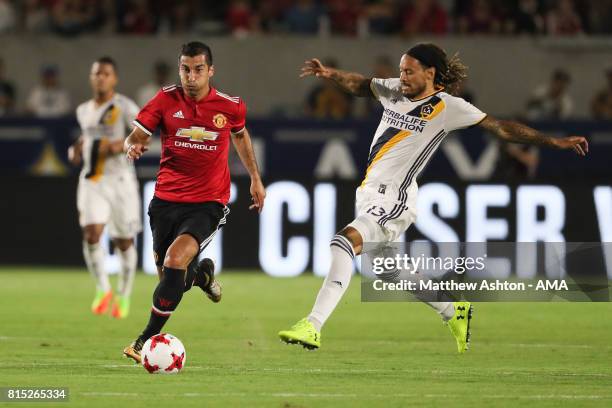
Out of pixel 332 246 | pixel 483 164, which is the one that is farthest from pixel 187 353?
pixel 483 164

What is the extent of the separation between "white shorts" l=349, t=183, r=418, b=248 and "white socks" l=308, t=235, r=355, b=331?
0.21 m

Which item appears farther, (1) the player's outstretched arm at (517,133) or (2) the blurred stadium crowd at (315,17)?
(2) the blurred stadium crowd at (315,17)

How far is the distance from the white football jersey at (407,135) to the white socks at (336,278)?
503mm

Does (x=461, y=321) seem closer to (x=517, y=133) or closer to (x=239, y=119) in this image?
(x=517, y=133)

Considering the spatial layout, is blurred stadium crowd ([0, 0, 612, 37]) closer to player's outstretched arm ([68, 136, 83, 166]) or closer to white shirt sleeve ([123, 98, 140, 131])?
white shirt sleeve ([123, 98, 140, 131])

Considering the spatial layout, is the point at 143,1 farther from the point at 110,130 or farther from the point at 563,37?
the point at 110,130

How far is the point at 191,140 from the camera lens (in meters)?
9.62

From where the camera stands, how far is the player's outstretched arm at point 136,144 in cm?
904

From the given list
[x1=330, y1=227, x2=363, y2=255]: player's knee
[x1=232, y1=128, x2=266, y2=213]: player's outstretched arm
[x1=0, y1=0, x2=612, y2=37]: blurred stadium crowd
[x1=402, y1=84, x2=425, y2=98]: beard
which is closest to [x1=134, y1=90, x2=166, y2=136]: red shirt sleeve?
[x1=232, y1=128, x2=266, y2=213]: player's outstretched arm

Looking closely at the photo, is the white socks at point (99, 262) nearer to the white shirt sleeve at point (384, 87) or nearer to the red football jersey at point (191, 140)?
the red football jersey at point (191, 140)

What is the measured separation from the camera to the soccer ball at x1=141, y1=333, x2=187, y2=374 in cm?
873

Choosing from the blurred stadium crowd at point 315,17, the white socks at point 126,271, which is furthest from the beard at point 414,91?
the blurred stadium crowd at point 315,17

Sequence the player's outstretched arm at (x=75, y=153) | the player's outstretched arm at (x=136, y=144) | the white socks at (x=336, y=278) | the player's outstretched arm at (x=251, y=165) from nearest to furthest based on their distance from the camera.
→ 1. the player's outstretched arm at (x=136, y=144)
2. the white socks at (x=336, y=278)
3. the player's outstretched arm at (x=251, y=165)
4. the player's outstretched arm at (x=75, y=153)
